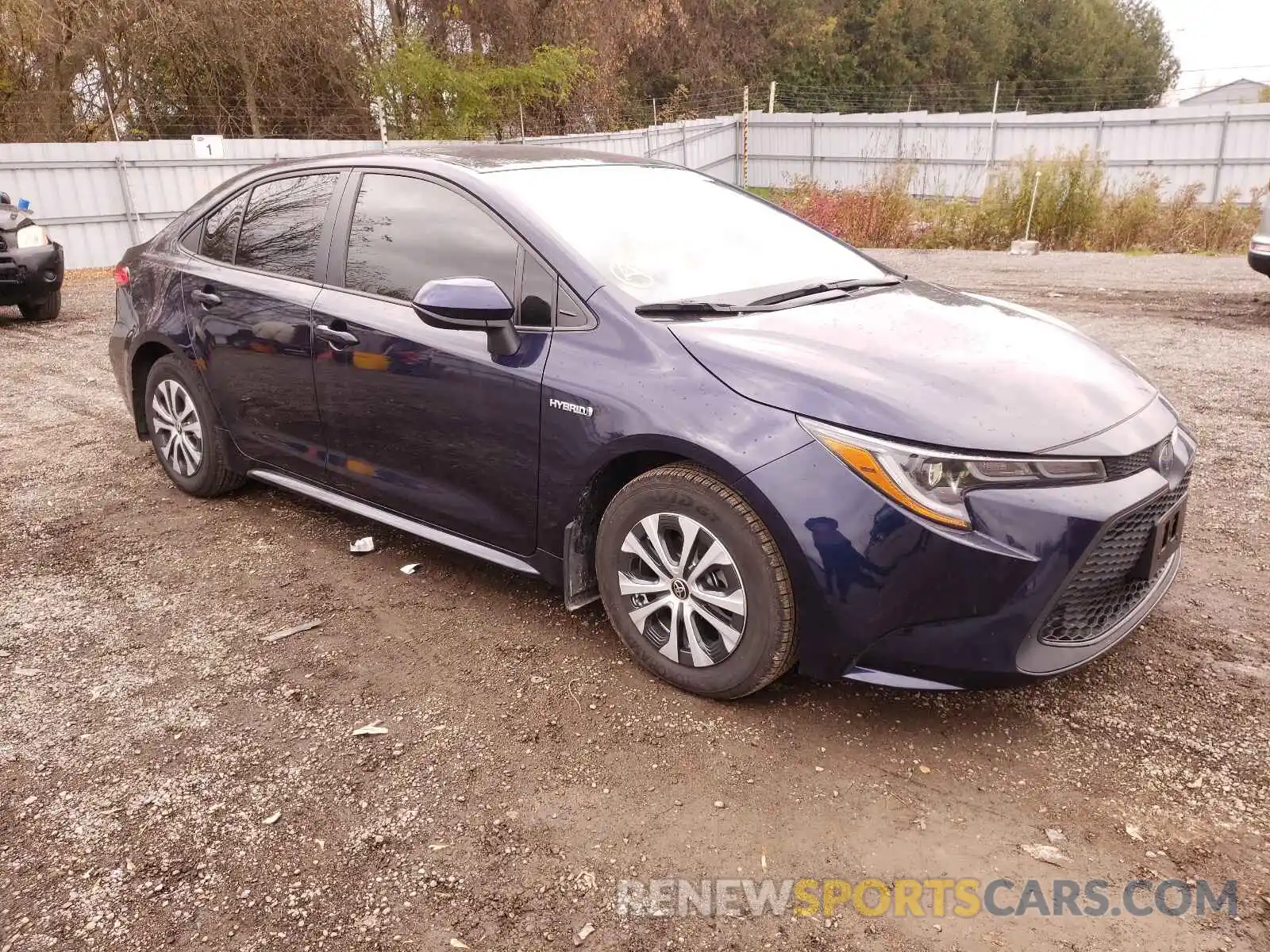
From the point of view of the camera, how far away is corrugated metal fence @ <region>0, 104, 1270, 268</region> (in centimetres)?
1485

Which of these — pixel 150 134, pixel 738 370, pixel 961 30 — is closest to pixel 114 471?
pixel 738 370

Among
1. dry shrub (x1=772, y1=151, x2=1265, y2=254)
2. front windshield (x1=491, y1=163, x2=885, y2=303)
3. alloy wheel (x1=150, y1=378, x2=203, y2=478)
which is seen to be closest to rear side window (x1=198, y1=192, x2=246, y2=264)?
alloy wheel (x1=150, y1=378, x2=203, y2=478)

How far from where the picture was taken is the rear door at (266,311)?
388 cm

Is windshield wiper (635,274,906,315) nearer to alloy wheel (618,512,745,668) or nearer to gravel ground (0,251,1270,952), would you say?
alloy wheel (618,512,745,668)

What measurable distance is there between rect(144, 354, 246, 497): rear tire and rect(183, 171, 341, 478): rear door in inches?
5.8

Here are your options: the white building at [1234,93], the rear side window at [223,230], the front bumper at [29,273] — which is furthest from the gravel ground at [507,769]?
the white building at [1234,93]

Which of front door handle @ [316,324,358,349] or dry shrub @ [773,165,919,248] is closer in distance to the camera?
front door handle @ [316,324,358,349]

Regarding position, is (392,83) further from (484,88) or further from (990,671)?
(990,671)

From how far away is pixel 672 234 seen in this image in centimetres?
348

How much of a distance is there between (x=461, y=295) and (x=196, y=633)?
1.65 meters

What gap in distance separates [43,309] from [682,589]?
10.2 m

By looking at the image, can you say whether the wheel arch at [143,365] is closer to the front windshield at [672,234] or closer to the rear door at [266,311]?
the rear door at [266,311]

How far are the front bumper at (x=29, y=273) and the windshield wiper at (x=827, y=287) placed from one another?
30.1ft

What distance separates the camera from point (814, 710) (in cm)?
292
